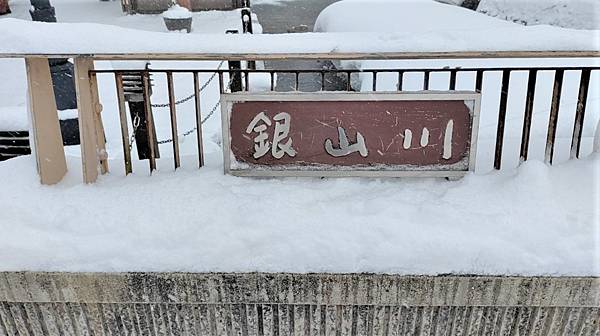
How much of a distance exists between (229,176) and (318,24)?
735cm

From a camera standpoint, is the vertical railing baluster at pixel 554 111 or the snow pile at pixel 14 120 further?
the snow pile at pixel 14 120

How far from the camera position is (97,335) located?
7.47ft

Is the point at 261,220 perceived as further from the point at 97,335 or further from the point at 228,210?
the point at 97,335

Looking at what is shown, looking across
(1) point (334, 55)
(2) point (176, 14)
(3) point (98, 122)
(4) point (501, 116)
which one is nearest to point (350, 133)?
(1) point (334, 55)

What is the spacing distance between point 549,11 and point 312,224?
336 inches

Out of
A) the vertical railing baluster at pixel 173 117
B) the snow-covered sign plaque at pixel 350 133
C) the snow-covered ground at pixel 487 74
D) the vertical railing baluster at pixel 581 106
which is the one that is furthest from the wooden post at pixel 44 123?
the vertical railing baluster at pixel 581 106

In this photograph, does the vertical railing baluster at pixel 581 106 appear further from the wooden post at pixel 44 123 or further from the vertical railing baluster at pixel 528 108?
the wooden post at pixel 44 123

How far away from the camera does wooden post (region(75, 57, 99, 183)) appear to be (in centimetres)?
228

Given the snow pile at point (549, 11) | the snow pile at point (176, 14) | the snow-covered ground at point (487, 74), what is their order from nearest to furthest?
the snow-covered ground at point (487, 74)
the snow pile at point (549, 11)
the snow pile at point (176, 14)

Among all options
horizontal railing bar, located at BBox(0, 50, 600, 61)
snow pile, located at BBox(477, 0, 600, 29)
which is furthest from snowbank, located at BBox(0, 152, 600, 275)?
snow pile, located at BBox(477, 0, 600, 29)

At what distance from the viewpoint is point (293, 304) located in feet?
7.06

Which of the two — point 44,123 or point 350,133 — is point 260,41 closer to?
point 350,133

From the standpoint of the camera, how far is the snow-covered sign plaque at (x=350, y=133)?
7.37ft

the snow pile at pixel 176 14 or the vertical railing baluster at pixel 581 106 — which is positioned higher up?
the snow pile at pixel 176 14
